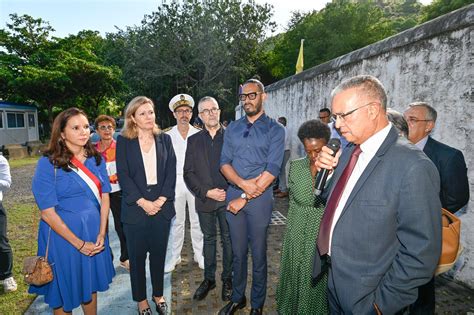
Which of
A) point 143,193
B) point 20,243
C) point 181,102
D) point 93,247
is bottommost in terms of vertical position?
point 20,243

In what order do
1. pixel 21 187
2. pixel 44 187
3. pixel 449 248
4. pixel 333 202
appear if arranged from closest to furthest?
pixel 333 202
pixel 449 248
pixel 44 187
pixel 21 187

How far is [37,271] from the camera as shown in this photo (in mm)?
2385

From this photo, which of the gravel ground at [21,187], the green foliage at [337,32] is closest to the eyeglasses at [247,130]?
the gravel ground at [21,187]

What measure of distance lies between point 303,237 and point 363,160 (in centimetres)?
118

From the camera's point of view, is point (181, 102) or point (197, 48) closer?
point (181, 102)

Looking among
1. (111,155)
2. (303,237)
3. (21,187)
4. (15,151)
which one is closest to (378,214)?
(303,237)

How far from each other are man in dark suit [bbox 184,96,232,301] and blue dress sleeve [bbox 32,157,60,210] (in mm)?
1461

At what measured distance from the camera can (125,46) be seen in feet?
89.2

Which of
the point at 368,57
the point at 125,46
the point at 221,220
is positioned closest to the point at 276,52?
the point at 125,46

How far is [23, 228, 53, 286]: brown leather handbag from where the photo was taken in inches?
92.8

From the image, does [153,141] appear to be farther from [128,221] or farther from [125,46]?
[125,46]

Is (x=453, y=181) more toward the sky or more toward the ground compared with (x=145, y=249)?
more toward the sky

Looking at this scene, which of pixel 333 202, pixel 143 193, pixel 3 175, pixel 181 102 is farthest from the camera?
pixel 181 102

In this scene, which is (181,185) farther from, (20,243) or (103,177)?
(20,243)
